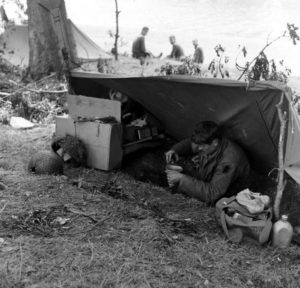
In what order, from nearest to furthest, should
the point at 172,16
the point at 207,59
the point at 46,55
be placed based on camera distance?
the point at 46,55, the point at 207,59, the point at 172,16

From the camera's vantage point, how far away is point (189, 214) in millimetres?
3996

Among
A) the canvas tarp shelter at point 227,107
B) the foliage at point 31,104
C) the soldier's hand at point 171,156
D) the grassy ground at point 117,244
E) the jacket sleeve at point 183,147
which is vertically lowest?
the foliage at point 31,104

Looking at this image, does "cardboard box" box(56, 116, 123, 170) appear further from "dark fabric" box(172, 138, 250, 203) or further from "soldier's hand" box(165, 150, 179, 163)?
"dark fabric" box(172, 138, 250, 203)

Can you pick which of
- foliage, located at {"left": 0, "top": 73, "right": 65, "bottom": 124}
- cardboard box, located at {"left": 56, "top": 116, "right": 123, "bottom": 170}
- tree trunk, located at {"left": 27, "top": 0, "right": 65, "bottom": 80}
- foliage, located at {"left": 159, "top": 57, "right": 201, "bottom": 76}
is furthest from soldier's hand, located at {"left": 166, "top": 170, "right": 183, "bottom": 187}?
tree trunk, located at {"left": 27, "top": 0, "right": 65, "bottom": 80}

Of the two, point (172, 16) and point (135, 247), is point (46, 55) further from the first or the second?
point (172, 16)

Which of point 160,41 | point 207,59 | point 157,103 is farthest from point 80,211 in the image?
point 160,41

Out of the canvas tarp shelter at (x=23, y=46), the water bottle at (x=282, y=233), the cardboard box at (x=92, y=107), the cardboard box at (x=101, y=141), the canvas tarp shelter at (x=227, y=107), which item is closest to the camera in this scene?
the water bottle at (x=282, y=233)

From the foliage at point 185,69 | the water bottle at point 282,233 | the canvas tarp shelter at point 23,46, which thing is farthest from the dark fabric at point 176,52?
the water bottle at point 282,233

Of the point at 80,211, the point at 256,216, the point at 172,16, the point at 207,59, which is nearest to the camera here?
the point at 256,216

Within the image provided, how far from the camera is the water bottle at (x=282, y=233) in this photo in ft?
11.1

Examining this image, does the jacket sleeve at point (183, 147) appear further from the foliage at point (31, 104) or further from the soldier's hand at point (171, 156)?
the foliage at point (31, 104)

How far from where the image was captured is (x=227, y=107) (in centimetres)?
429

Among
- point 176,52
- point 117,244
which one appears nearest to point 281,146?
point 117,244

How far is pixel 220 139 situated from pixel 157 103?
3.98 feet
